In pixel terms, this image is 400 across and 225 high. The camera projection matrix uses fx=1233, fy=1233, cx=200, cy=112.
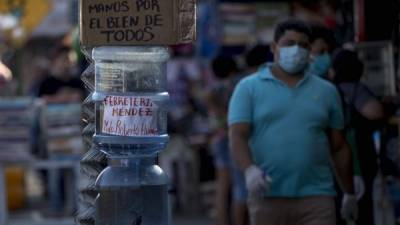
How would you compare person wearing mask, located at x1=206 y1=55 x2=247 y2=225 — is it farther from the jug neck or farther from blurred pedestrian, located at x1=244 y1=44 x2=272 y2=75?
the jug neck

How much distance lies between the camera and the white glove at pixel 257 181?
22.7 ft

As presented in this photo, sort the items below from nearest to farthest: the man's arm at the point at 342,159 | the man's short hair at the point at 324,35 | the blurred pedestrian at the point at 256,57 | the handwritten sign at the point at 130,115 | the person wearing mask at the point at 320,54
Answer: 1. the handwritten sign at the point at 130,115
2. the man's arm at the point at 342,159
3. the person wearing mask at the point at 320,54
4. the man's short hair at the point at 324,35
5. the blurred pedestrian at the point at 256,57

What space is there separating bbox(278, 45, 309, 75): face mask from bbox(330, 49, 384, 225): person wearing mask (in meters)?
1.11

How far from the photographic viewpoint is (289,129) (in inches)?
279

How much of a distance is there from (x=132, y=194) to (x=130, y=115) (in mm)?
350

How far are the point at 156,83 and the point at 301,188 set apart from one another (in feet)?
5.87

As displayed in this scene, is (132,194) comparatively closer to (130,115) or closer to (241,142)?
(130,115)

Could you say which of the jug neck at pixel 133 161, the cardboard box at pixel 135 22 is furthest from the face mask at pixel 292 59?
the jug neck at pixel 133 161

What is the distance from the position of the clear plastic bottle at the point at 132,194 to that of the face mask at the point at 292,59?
1933mm

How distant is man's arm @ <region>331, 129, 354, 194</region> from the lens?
24.3ft

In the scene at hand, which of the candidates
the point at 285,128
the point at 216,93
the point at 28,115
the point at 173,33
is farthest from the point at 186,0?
the point at 28,115

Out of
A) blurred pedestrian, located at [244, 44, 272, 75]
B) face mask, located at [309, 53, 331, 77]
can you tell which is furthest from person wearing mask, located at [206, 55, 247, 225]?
face mask, located at [309, 53, 331, 77]

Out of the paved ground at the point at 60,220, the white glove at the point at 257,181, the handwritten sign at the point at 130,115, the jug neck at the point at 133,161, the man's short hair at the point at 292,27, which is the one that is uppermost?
the man's short hair at the point at 292,27

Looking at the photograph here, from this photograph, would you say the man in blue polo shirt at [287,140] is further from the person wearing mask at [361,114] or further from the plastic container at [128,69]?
the plastic container at [128,69]
